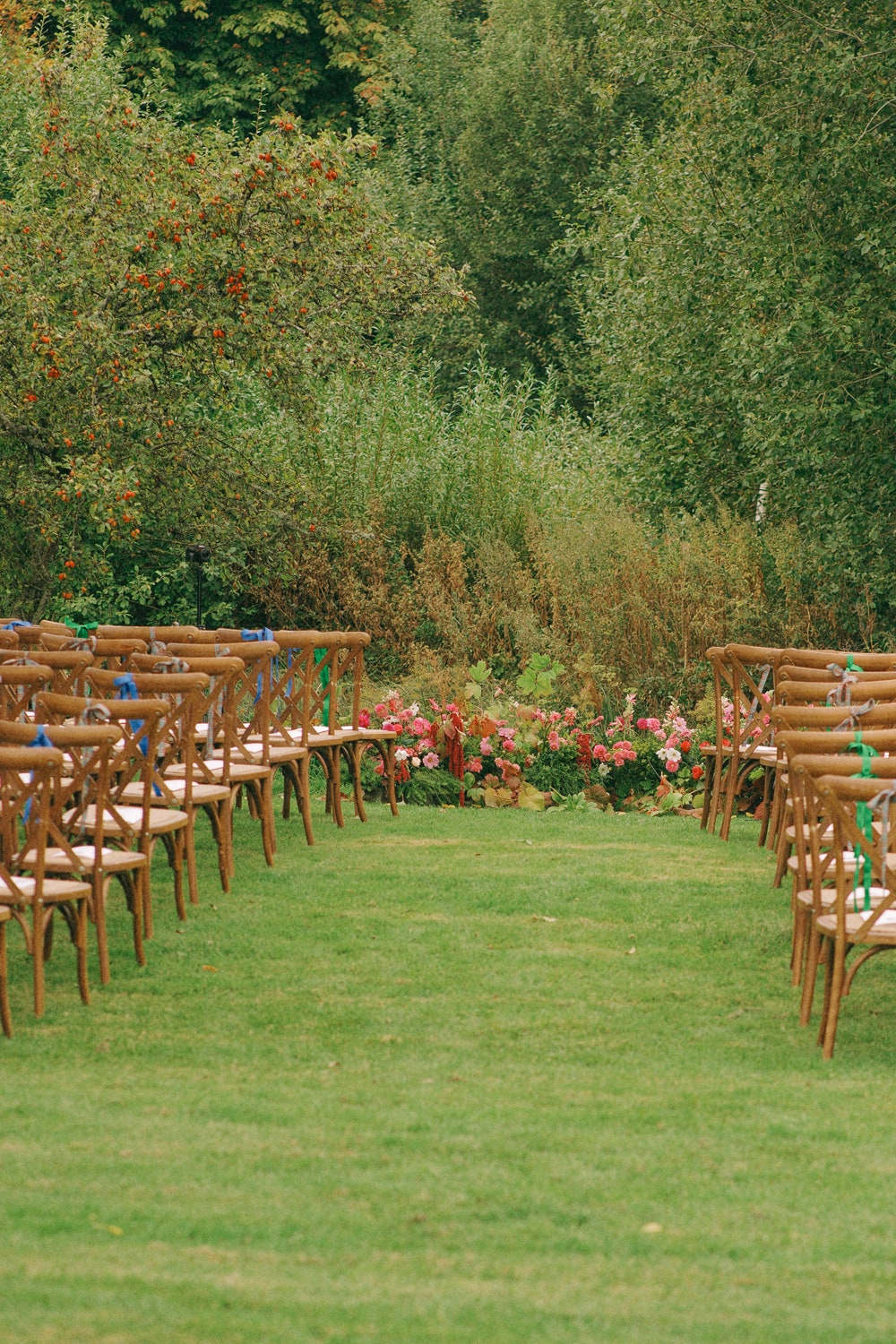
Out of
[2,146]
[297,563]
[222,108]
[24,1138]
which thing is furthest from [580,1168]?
[222,108]

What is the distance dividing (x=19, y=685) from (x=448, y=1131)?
3.71 metres

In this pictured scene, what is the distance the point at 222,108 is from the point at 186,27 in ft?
6.14

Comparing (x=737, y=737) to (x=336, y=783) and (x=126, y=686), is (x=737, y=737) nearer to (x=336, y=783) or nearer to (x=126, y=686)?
(x=336, y=783)

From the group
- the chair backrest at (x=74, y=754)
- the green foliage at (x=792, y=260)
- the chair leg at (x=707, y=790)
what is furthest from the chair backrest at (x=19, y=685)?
the green foliage at (x=792, y=260)

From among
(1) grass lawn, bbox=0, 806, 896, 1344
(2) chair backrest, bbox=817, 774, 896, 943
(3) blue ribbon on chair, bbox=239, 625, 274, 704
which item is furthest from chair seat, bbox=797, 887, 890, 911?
(3) blue ribbon on chair, bbox=239, 625, 274, 704

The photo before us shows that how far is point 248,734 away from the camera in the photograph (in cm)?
875

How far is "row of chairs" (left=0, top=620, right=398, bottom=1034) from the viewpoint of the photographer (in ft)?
19.1

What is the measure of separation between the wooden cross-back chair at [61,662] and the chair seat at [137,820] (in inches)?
35.4

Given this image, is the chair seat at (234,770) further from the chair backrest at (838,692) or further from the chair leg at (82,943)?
the chair backrest at (838,692)

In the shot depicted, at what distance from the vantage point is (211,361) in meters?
12.8

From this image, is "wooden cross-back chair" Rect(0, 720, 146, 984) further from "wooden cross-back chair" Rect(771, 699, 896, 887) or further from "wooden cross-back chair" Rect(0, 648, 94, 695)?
"wooden cross-back chair" Rect(771, 699, 896, 887)

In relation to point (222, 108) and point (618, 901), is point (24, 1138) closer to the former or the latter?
point (618, 901)

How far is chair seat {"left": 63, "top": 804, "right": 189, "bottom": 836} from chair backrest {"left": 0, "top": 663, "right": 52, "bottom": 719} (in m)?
0.60

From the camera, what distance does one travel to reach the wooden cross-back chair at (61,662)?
777 cm
